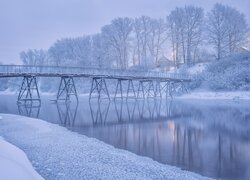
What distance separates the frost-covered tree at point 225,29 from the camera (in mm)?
46875

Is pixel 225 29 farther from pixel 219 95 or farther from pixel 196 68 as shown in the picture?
pixel 219 95

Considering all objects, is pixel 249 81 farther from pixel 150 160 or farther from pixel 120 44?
pixel 120 44

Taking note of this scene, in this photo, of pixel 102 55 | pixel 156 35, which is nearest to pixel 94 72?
pixel 102 55

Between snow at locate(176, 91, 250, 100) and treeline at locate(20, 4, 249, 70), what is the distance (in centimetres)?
1257

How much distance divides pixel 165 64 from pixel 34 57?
49667 mm

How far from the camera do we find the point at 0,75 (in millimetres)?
27844

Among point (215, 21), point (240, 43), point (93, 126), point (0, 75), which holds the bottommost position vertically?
point (93, 126)

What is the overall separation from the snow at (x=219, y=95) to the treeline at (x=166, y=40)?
495 inches

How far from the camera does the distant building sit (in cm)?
5228

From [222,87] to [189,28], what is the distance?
67.2 ft

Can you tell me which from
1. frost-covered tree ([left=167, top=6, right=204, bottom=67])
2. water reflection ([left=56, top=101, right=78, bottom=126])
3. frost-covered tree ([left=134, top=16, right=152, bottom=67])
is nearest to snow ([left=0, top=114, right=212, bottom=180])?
water reflection ([left=56, top=101, right=78, bottom=126])

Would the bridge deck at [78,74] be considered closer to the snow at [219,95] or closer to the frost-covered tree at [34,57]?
the snow at [219,95]

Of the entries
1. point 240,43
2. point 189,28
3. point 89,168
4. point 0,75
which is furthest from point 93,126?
point 240,43

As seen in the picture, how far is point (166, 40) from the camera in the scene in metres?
56.0
